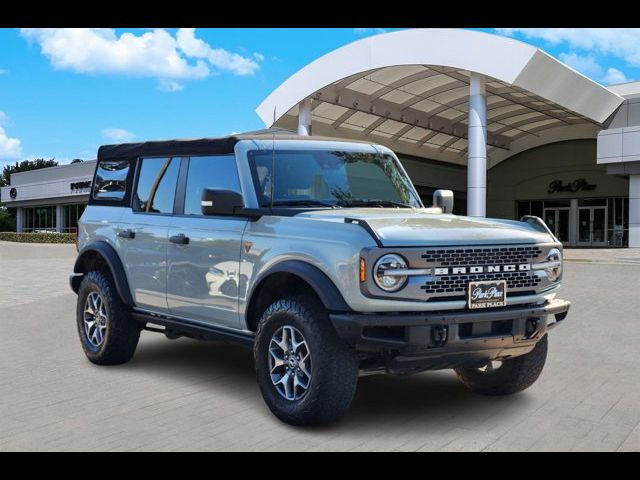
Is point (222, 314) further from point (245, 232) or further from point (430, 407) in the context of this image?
point (430, 407)

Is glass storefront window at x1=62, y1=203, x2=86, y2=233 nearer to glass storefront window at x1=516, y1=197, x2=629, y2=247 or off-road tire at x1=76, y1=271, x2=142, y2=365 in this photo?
glass storefront window at x1=516, y1=197, x2=629, y2=247

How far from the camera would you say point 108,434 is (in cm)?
477

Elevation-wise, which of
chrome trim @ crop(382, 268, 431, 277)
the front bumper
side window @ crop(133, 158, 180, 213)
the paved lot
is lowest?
the paved lot

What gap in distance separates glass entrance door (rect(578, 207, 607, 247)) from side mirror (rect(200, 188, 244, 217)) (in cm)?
4496

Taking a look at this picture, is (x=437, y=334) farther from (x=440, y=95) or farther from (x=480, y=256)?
(x=440, y=95)

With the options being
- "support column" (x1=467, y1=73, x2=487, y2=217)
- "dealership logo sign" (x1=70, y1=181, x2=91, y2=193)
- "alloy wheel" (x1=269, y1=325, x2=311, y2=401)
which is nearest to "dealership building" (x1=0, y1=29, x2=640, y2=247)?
"support column" (x1=467, y1=73, x2=487, y2=217)

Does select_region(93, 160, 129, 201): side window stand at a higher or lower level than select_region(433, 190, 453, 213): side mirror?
higher

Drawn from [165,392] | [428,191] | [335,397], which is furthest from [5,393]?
[428,191]

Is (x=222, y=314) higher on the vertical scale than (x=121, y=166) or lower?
lower

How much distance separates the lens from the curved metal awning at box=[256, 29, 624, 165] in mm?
28594

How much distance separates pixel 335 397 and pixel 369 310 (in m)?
0.63

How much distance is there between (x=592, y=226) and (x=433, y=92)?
17854mm

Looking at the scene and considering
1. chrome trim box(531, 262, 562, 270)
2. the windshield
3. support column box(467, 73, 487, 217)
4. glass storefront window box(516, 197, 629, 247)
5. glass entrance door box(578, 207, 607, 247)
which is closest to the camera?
chrome trim box(531, 262, 562, 270)

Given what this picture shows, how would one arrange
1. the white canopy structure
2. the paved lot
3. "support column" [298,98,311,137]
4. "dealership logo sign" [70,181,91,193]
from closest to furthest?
1. the paved lot
2. the white canopy structure
3. "support column" [298,98,311,137]
4. "dealership logo sign" [70,181,91,193]
